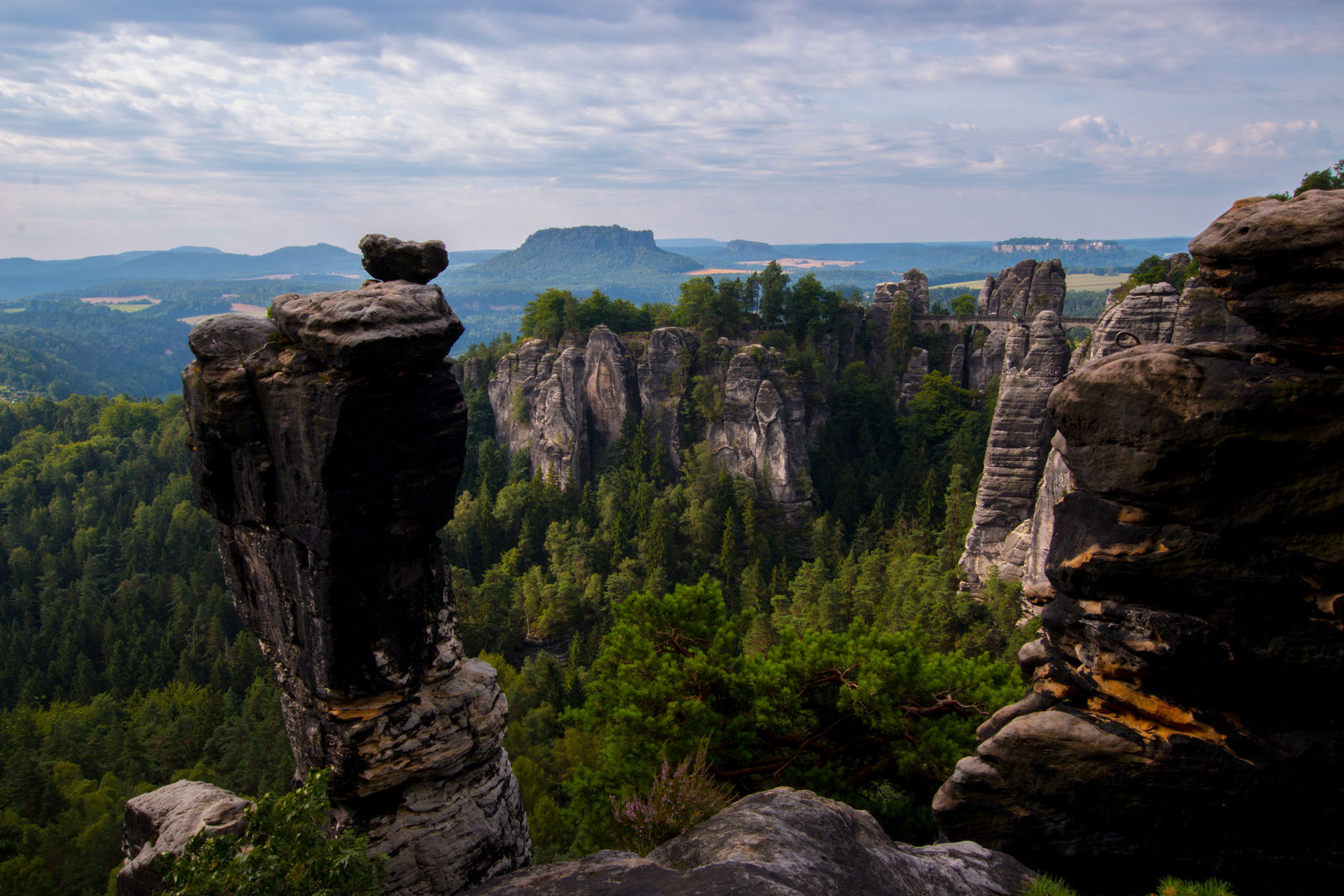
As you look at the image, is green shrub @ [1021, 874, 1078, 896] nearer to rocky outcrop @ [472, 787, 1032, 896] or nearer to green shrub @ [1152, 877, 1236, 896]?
rocky outcrop @ [472, 787, 1032, 896]

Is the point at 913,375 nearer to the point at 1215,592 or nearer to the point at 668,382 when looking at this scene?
the point at 668,382

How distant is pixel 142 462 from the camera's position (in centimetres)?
8369

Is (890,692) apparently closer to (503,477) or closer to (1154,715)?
(1154,715)

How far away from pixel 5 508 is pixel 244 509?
91228 mm

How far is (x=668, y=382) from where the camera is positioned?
210 feet

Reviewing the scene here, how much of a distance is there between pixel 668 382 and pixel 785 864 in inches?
2206

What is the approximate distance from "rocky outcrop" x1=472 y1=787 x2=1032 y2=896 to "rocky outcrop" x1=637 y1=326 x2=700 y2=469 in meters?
53.2

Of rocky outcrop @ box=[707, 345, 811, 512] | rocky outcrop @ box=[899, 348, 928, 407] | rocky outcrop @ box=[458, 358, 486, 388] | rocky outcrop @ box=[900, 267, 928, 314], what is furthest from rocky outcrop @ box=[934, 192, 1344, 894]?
rocky outcrop @ box=[458, 358, 486, 388]

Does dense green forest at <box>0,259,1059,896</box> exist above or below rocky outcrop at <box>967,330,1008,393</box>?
below

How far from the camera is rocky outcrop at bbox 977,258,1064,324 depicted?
63.0 meters

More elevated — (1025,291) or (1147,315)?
(1025,291)

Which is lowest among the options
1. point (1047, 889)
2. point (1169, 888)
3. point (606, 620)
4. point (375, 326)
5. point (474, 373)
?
point (606, 620)

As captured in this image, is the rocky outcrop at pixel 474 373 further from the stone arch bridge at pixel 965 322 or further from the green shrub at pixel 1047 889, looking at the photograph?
the green shrub at pixel 1047 889

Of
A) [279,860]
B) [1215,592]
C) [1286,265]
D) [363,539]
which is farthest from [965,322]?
[279,860]
